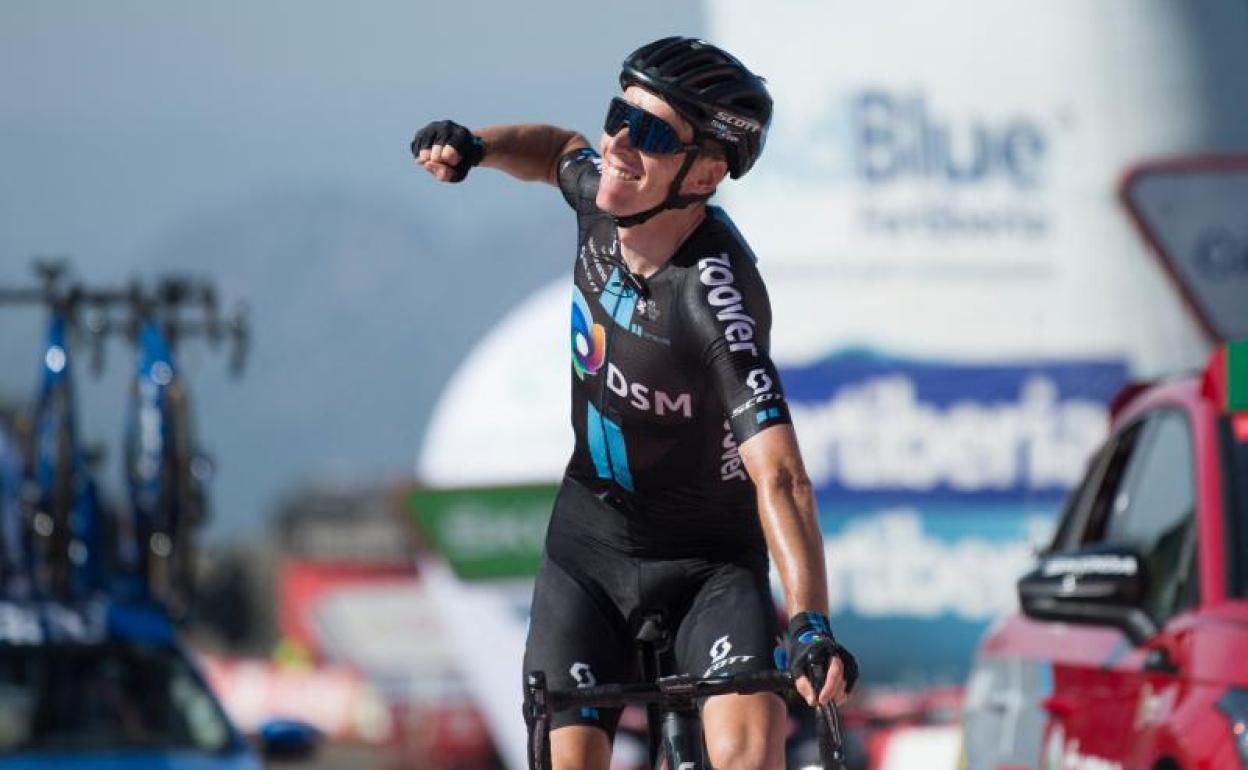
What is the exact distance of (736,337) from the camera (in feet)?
17.8

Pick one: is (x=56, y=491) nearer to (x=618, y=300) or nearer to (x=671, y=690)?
(x=618, y=300)

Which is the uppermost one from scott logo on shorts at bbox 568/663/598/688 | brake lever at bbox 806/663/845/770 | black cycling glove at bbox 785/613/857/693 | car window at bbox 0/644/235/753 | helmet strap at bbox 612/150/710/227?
helmet strap at bbox 612/150/710/227

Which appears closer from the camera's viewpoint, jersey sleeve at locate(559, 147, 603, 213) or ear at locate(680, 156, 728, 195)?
ear at locate(680, 156, 728, 195)

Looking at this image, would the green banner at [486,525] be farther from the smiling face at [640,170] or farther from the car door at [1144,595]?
the smiling face at [640,170]

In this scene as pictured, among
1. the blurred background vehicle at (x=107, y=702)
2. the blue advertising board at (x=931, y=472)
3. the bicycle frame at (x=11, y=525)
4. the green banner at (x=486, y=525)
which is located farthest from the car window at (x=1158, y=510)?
the green banner at (x=486, y=525)

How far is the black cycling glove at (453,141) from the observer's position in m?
5.97

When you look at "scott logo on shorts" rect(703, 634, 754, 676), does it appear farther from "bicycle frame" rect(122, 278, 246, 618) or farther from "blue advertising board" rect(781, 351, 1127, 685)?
"blue advertising board" rect(781, 351, 1127, 685)

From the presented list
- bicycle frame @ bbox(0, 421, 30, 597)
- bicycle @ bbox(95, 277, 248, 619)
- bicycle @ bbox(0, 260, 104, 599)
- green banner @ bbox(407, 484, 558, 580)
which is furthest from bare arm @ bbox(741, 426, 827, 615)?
green banner @ bbox(407, 484, 558, 580)

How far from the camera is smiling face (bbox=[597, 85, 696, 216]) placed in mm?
5562

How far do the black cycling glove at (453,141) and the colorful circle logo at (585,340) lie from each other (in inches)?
15.7

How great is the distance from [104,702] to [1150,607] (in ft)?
17.6

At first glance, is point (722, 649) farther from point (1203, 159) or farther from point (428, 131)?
point (1203, 159)

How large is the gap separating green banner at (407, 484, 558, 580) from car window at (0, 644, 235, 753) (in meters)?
11.2

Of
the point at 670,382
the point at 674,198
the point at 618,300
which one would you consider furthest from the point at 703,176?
the point at 670,382
